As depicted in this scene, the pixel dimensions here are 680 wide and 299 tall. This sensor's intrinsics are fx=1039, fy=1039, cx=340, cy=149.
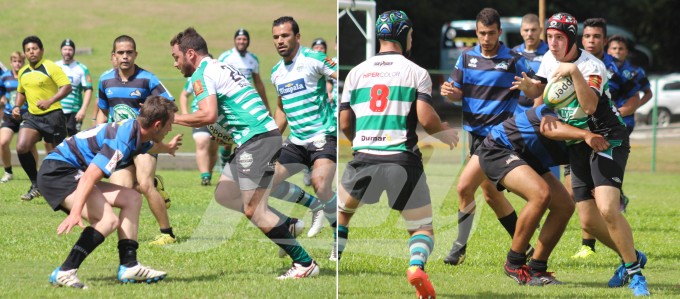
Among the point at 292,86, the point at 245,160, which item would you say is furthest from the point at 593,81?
the point at 292,86

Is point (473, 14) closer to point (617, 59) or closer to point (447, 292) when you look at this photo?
point (617, 59)

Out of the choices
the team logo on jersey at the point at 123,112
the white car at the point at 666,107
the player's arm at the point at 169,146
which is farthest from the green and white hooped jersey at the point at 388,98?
the white car at the point at 666,107

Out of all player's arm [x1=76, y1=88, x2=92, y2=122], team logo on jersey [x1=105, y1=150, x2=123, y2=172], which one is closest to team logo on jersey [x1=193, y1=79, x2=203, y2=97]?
team logo on jersey [x1=105, y1=150, x2=123, y2=172]

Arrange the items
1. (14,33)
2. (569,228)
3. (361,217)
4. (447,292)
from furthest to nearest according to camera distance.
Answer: (14,33)
(361,217)
(569,228)
(447,292)

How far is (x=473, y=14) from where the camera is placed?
4056 centimetres

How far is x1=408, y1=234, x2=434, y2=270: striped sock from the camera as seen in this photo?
6.40m

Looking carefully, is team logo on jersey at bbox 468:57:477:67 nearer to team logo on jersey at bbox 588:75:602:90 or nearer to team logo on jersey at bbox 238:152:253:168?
team logo on jersey at bbox 588:75:602:90

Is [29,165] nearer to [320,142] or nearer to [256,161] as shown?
[320,142]

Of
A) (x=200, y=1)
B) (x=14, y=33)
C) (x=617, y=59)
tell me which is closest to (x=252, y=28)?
(x=200, y=1)

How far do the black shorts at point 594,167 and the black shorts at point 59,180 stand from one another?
341cm

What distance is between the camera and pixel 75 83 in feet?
53.2

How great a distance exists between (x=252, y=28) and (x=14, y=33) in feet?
28.1

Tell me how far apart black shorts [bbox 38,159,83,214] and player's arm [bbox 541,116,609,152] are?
3.17m

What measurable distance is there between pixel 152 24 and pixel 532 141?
110 ft
